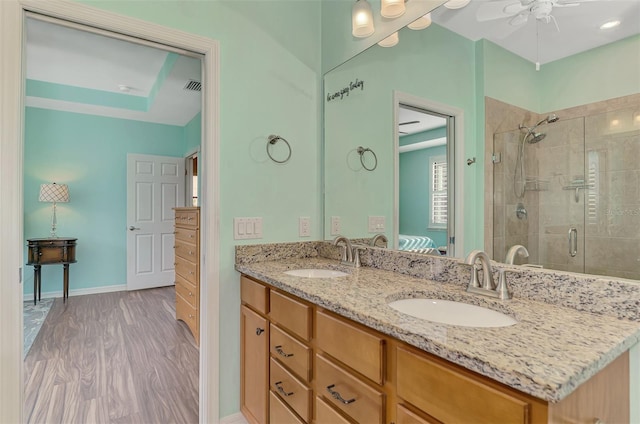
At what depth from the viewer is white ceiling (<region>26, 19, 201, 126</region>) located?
3.10 m

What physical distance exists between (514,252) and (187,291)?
9.41 feet

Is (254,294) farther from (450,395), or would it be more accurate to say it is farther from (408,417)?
→ (450,395)

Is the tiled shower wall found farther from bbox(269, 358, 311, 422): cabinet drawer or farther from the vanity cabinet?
bbox(269, 358, 311, 422): cabinet drawer

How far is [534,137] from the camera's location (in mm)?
1146

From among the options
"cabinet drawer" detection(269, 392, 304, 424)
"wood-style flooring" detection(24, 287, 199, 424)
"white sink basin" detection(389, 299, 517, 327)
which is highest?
"white sink basin" detection(389, 299, 517, 327)

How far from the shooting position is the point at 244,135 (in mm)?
1880

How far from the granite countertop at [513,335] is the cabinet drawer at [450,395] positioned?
0.04 m

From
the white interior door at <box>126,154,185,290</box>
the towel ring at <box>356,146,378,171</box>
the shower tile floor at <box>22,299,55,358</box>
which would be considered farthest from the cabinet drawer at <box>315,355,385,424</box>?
the white interior door at <box>126,154,185,290</box>

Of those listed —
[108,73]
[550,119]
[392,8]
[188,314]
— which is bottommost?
[188,314]

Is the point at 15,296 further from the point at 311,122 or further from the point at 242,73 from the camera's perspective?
the point at 311,122

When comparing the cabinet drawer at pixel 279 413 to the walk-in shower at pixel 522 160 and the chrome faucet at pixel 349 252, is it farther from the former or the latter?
the walk-in shower at pixel 522 160

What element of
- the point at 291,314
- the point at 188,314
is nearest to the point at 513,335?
the point at 291,314

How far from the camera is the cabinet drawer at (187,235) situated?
9.68 feet

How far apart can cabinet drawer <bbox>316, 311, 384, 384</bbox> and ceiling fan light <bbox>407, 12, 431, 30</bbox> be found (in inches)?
52.9
